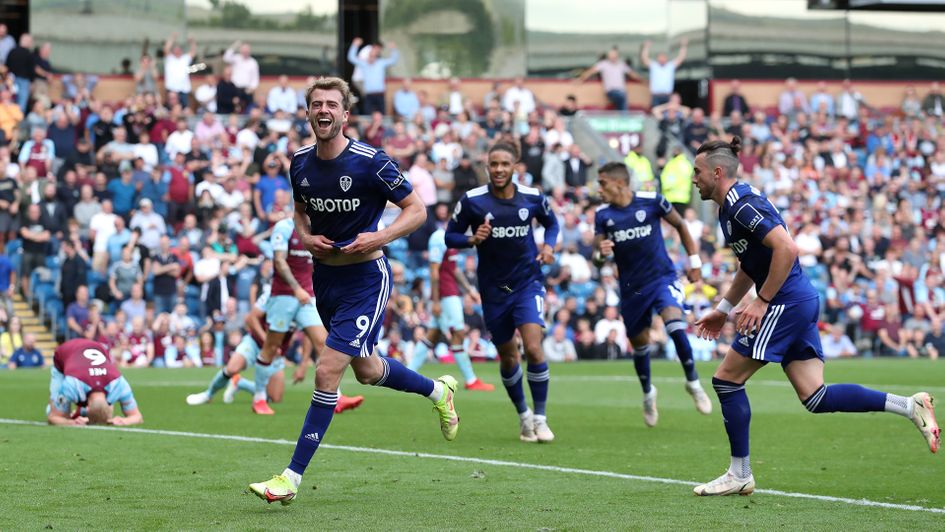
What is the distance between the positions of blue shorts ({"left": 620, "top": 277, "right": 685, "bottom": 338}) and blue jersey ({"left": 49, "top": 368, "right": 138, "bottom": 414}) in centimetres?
484

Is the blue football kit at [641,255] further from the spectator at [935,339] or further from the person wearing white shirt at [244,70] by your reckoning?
the person wearing white shirt at [244,70]

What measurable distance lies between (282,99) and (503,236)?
19.1 metres

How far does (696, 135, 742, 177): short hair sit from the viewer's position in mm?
9375

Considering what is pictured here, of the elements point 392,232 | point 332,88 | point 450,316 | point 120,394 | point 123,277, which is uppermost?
point 332,88

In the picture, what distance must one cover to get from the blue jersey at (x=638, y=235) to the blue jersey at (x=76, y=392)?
4.82 meters

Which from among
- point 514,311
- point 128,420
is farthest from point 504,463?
point 128,420

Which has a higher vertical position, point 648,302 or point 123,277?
point 648,302

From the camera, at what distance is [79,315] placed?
2519 centimetres

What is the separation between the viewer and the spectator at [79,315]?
25.1 m

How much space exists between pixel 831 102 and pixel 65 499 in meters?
31.2

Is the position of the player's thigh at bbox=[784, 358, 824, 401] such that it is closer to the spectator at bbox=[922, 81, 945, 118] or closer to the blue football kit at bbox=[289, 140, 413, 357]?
the blue football kit at bbox=[289, 140, 413, 357]

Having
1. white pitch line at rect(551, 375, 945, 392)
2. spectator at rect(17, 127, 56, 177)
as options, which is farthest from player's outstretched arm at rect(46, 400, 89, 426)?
spectator at rect(17, 127, 56, 177)

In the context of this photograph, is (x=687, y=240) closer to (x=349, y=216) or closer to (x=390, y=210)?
(x=349, y=216)

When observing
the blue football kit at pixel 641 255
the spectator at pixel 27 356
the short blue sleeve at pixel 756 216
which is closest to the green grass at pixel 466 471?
the blue football kit at pixel 641 255
